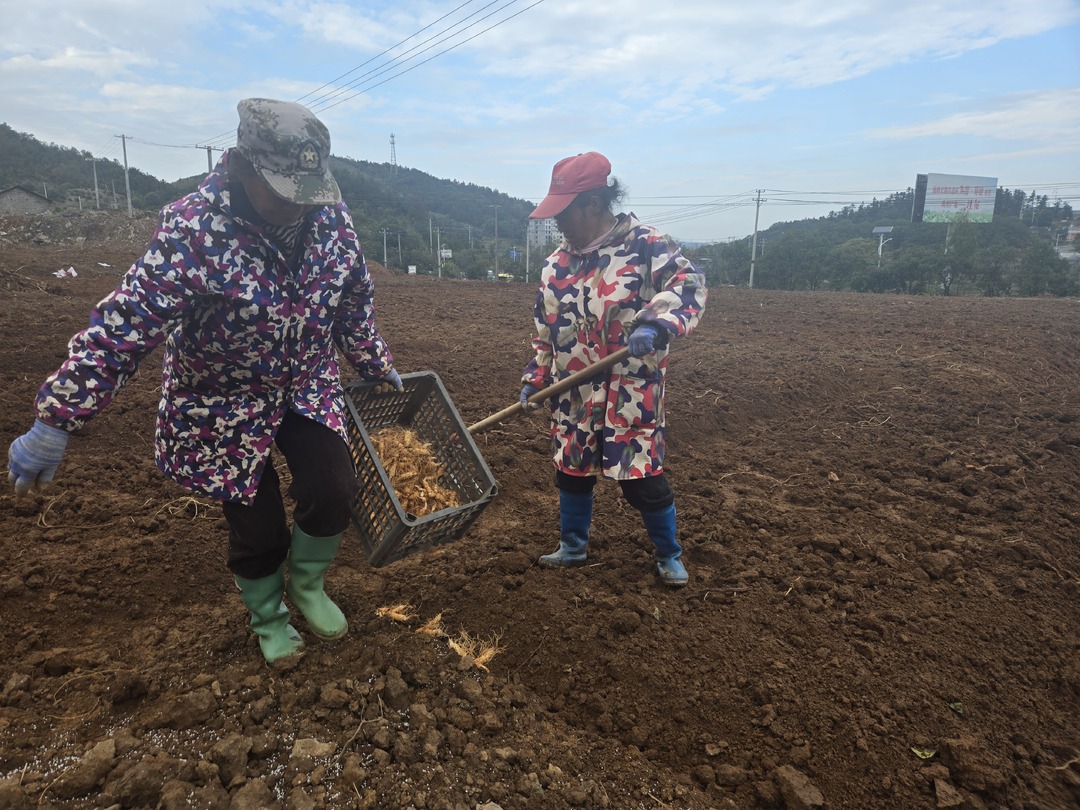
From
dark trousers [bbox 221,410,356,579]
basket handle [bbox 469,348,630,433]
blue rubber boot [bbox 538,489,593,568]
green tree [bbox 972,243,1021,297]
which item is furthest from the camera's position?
green tree [bbox 972,243,1021,297]

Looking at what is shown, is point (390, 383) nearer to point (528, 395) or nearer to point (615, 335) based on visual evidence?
point (528, 395)

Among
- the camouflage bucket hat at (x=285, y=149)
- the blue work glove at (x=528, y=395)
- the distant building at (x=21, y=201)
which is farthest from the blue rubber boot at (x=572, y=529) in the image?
the distant building at (x=21, y=201)

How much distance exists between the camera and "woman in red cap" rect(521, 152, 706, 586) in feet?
8.25

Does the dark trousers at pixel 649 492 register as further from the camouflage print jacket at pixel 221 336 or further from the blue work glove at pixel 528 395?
the camouflage print jacket at pixel 221 336

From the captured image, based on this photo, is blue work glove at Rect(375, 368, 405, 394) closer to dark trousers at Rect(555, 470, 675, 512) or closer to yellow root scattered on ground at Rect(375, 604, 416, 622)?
yellow root scattered on ground at Rect(375, 604, 416, 622)

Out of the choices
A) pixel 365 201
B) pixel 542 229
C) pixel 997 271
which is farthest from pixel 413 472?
pixel 542 229

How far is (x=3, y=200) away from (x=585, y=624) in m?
47.4

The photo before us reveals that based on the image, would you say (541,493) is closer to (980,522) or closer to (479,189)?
(980,522)

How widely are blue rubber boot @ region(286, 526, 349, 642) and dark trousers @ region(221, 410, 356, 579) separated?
68 mm

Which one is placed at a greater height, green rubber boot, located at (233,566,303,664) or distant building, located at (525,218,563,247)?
distant building, located at (525,218,563,247)

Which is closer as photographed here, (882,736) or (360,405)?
(882,736)

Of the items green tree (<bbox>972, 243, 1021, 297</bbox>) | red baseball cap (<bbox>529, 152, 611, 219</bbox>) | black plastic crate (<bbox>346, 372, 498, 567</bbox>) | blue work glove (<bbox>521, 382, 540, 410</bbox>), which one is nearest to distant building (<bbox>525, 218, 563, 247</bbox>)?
red baseball cap (<bbox>529, 152, 611, 219</bbox>)

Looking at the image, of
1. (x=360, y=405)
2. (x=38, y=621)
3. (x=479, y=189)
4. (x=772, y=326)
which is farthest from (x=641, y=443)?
(x=479, y=189)

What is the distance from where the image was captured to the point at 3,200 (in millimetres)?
37312
